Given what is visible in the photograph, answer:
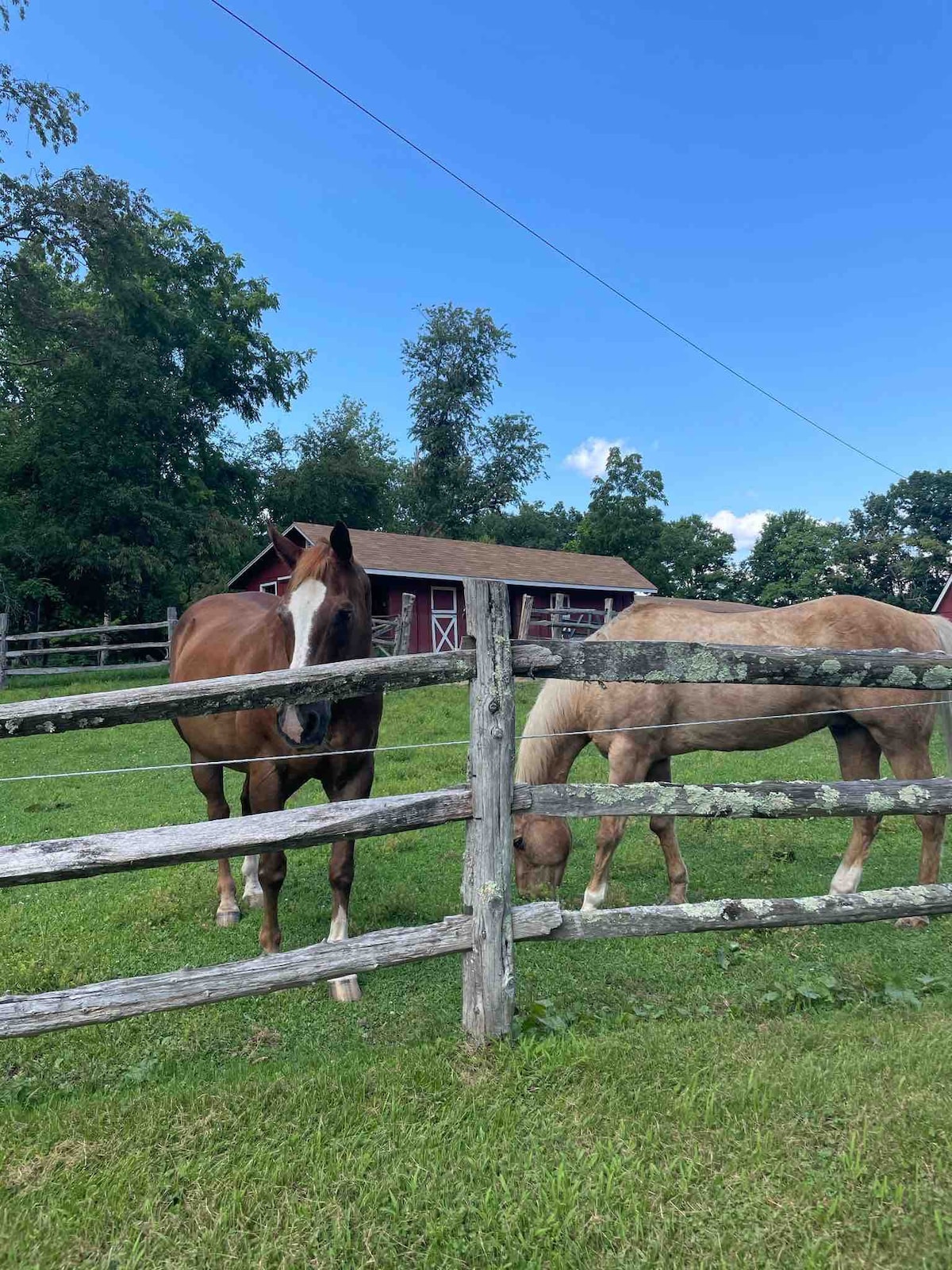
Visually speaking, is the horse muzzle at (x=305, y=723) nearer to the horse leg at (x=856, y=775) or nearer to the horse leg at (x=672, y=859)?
the horse leg at (x=672, y=859)

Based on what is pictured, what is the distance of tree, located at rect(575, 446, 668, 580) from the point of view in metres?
49.7

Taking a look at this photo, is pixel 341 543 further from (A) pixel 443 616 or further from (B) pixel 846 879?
(A) pixel 443 616

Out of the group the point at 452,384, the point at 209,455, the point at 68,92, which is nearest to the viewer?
the point at 68,92

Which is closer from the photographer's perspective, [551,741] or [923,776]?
[923,776]

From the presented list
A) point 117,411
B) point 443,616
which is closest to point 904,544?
point 443,616

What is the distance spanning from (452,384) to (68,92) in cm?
2755

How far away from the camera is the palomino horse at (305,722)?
3.61 meters

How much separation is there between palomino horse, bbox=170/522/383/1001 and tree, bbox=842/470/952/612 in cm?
5331

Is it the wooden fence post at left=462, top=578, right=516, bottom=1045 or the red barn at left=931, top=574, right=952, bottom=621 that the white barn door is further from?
the wooden fence post at left=462, top=578, right=516, bottom=1045

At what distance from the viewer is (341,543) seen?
387cm

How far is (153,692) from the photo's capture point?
2670mm

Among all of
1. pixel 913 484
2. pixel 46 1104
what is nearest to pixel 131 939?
pixel 46 1104

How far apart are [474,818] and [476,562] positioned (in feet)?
76.8

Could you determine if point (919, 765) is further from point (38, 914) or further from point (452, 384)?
point (452, 384)
